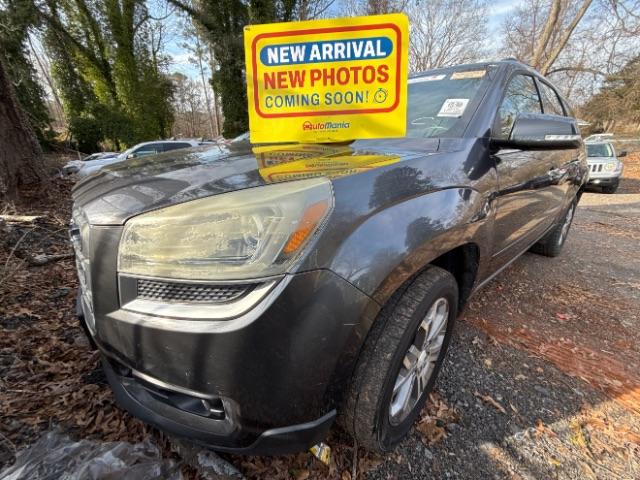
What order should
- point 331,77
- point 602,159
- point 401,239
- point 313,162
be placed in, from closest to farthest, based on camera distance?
point 401,239 < point 313,162 < point 331,77 < point 602,159

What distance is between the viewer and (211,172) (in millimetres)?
1278

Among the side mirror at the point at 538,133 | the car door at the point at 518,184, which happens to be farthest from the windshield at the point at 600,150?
the side mirror at the point at 538,133

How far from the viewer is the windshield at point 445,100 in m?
1.82

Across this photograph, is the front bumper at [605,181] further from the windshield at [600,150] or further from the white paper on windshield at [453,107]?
the white paper on windshield at [453,107]

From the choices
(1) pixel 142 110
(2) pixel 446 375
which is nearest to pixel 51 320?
(2) pixel 446 375

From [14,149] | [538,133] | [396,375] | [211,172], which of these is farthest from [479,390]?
[14,149]

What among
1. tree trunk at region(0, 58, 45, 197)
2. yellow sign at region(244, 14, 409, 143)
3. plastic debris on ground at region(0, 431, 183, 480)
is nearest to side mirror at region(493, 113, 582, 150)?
yellow sign at region(244, 14, 409, 143)

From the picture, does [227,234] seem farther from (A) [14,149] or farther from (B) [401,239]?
(A) [14,149]

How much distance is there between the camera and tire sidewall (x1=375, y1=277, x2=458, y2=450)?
1.26 metres

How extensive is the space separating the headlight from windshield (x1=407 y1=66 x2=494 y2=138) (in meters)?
1.10

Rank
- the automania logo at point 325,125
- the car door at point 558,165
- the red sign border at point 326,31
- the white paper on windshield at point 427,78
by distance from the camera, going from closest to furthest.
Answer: the red sign border at point 326,31 < the automania logo at point 325,125 < the white paper on windshield at point 427,78 < the car door at point 558,165

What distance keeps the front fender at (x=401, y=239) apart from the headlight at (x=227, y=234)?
0.49 feet

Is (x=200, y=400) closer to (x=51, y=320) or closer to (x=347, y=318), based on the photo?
(x=347, y=318)

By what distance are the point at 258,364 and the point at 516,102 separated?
7.84 feet
